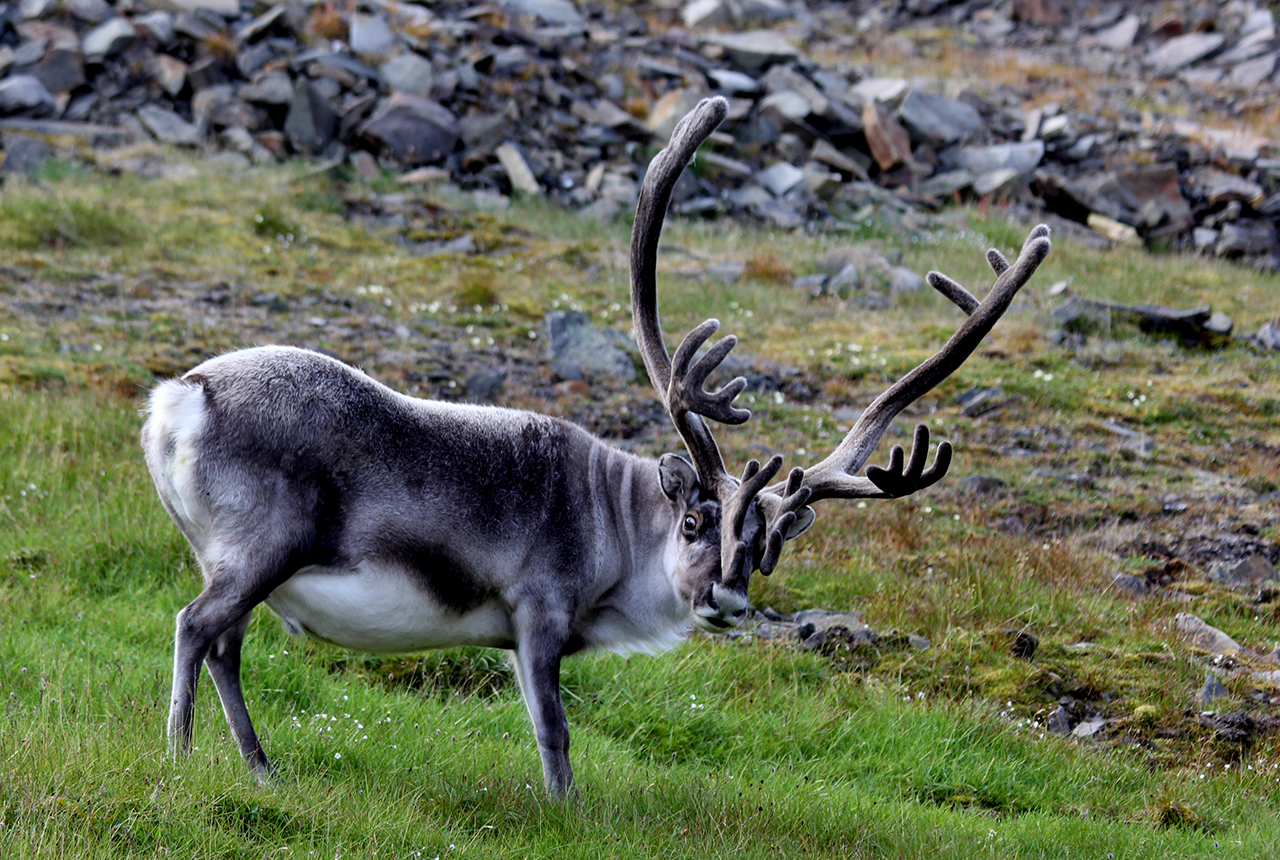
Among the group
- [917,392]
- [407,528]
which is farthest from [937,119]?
[407,528]

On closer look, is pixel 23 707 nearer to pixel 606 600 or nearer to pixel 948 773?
pixel 606 600

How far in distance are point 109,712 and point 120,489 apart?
286 centimetres

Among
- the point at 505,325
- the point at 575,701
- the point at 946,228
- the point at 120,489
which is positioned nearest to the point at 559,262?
the point at 505,325

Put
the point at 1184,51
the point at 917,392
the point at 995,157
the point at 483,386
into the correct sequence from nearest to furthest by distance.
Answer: the point at 917,392
the point at 483,386
the point at 995,157
the point at 1184,51

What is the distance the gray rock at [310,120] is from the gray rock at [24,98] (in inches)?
144

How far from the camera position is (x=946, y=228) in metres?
20.7

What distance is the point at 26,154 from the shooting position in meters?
17.6

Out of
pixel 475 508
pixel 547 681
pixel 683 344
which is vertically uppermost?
pixel 683 344

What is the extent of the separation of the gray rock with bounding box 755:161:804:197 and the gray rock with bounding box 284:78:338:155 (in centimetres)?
735

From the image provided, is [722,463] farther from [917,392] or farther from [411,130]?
[411,130]

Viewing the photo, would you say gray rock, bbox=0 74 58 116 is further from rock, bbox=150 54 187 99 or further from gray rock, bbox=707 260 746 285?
gray rock, bbox=707 260 746 285

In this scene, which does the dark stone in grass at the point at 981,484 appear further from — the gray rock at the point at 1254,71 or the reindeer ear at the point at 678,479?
the gray rock at the point at 1254,71

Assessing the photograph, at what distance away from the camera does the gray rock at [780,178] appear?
70.9 ft

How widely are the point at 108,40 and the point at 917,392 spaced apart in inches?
743
